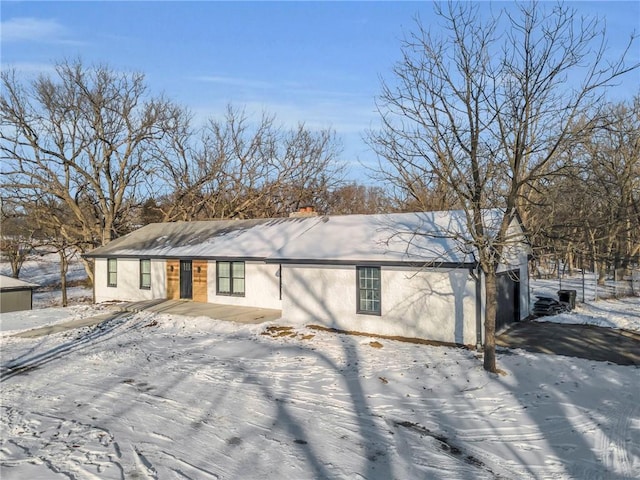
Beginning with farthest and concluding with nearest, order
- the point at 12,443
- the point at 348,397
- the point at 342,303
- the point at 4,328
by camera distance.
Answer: the point at 4,328, the point at 342,303, the point at 348,397, the point at 12,443

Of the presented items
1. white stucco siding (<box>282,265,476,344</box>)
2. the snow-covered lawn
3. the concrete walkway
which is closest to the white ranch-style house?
white stucco siding (<box>282,265,476,344</box>)

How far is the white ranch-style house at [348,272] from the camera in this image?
12.0 metres

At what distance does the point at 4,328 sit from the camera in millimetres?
15609

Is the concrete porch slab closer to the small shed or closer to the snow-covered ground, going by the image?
the small shed

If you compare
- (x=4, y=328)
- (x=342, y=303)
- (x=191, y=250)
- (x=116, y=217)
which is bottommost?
(x=4, y=328)

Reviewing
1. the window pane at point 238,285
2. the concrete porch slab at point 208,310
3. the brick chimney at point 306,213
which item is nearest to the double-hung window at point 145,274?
the concrete porch slab at point 208,310

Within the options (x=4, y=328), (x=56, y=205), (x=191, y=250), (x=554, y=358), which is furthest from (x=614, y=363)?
(x=56, y=205)

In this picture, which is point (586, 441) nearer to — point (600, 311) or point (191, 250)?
point (600, 311)

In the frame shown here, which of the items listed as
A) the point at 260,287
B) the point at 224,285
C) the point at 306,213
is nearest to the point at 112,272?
the point at 224,285

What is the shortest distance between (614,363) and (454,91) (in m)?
6.85

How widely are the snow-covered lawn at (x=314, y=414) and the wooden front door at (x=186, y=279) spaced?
799cm

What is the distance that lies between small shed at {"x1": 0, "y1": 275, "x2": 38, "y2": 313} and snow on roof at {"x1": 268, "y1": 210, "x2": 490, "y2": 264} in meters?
14.3

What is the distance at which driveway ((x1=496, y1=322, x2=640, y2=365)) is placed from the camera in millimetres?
10477

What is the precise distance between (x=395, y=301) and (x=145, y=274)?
45.1 feet
